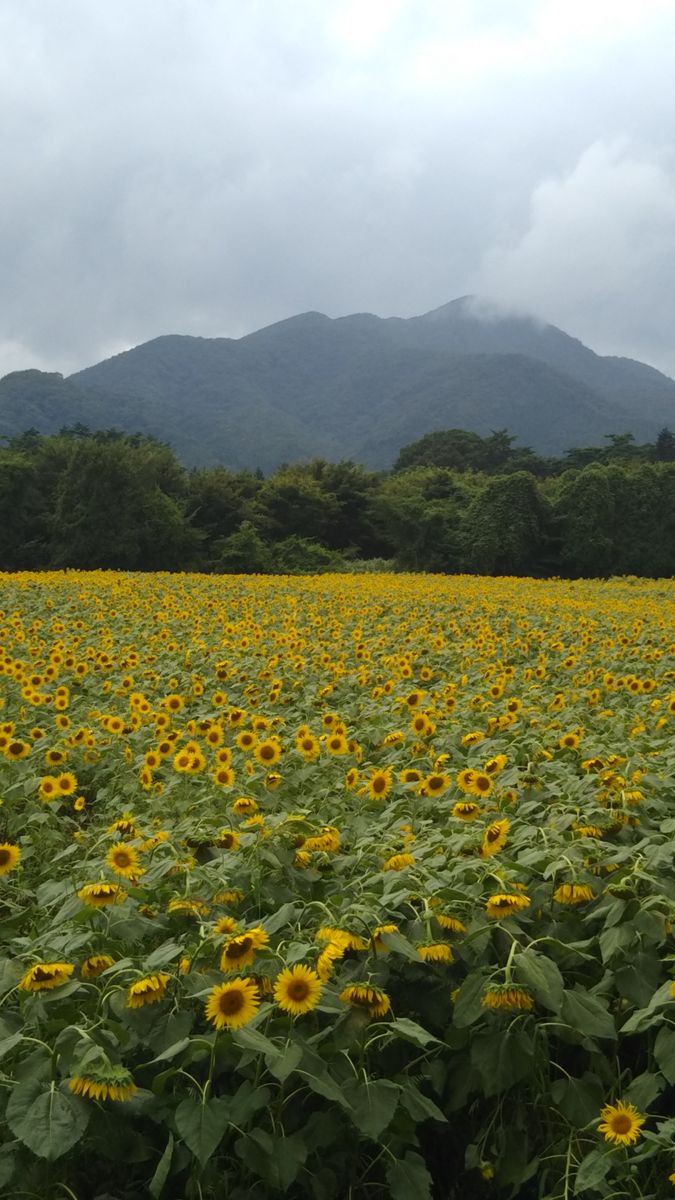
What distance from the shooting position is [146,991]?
5.80 ft

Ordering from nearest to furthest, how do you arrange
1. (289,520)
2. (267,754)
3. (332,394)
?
1. (267,754)
2. (289,520)
3. (332,394)

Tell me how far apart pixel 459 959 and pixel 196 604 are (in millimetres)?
8919

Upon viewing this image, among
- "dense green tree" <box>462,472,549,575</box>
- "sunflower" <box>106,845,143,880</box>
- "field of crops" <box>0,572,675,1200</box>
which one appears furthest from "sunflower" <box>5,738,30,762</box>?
"dense green tree" <box>462,472,549,575</box>

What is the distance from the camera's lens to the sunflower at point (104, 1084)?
1.53 m

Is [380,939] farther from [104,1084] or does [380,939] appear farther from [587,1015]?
[104,1084]

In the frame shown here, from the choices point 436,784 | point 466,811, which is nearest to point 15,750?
point 436,784

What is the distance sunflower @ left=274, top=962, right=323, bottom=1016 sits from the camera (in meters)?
1.68

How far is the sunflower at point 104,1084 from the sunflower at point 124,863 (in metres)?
0.72

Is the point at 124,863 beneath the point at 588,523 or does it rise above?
A: beneath

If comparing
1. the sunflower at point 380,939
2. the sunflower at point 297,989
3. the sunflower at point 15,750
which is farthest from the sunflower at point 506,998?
the sunflower at point 15,750

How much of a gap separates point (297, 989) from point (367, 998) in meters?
0.15

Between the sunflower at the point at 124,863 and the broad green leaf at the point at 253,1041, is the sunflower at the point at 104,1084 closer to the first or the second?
the broad green leaf at the point at 253,1041

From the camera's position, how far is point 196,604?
10664mm

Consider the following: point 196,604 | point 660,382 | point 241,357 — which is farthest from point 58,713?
point 660,382
